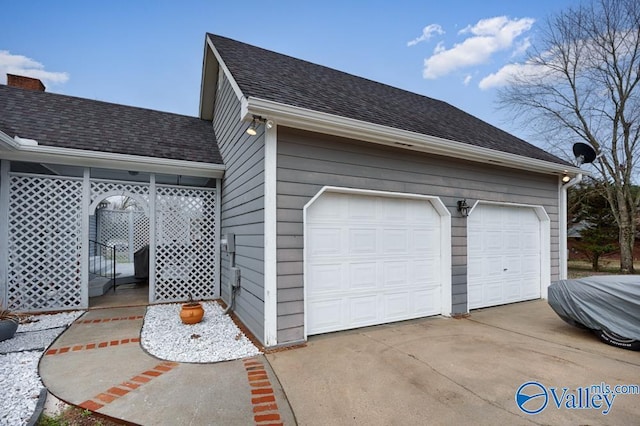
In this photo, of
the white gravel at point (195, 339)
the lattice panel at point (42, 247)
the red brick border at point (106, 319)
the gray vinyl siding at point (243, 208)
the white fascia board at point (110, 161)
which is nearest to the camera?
the white gravel at point (195, 339)

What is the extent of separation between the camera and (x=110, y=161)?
210 inches

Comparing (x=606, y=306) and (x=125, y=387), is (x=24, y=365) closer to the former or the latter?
(x=125, y=387)

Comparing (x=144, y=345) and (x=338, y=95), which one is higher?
(x=338, y=95)

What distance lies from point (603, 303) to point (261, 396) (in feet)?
14.1

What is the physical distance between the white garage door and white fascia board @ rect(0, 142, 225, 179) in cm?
509

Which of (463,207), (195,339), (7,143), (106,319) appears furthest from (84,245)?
(463,207)

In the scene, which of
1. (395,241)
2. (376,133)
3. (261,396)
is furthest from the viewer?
(395,241)

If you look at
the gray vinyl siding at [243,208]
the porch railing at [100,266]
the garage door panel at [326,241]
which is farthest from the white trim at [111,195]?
the garage door panel at [326,241]

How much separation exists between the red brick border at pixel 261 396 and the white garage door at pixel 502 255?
4069 millimetres

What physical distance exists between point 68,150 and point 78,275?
7.30ft

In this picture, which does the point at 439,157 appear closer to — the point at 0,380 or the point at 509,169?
the point at 509,169

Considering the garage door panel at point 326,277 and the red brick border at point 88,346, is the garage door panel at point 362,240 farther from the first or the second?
the red brick border at point 88,346

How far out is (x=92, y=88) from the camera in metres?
13.3

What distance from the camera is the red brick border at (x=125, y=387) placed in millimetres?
2447
